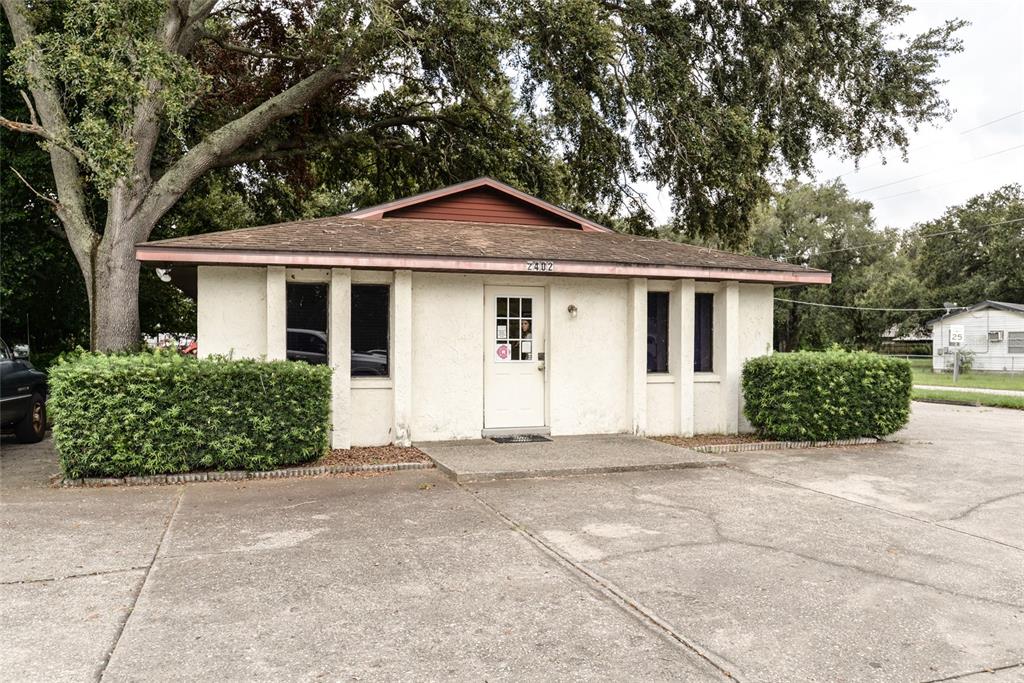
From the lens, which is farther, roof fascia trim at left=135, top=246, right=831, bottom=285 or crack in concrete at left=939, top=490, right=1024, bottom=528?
roof fascia trim at left=135, top=246, right=831, bottom=285

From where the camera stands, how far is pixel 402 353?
914cm

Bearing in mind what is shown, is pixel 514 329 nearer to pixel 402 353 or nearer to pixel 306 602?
pixel 402 353

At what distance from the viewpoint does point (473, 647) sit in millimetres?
3434

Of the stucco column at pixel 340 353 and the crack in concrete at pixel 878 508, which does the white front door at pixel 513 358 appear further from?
the crack in concrete at pixel 878 508

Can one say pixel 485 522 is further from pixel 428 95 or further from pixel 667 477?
pixel 428 95

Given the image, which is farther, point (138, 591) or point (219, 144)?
point (219, 144)

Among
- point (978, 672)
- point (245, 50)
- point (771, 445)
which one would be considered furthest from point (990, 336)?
point (978, 672)

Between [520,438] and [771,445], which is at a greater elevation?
[520,438]

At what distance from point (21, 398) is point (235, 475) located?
4748 millimetres

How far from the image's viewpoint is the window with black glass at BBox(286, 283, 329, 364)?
357 inches

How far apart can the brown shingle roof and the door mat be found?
8.28 feet

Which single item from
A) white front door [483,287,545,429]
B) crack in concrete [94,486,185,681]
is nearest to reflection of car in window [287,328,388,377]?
white front door [483,287,545,429]

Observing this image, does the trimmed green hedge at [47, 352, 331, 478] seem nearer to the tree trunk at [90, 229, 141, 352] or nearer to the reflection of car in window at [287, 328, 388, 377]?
the reflection of car in window at [287, 328, 388, 377]

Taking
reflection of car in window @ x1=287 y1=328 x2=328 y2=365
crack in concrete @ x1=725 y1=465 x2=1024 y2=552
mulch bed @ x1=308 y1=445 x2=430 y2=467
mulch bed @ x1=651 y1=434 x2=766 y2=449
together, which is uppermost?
reflection of car in window @ x1=287 y1=328 x2=328 y2=365
